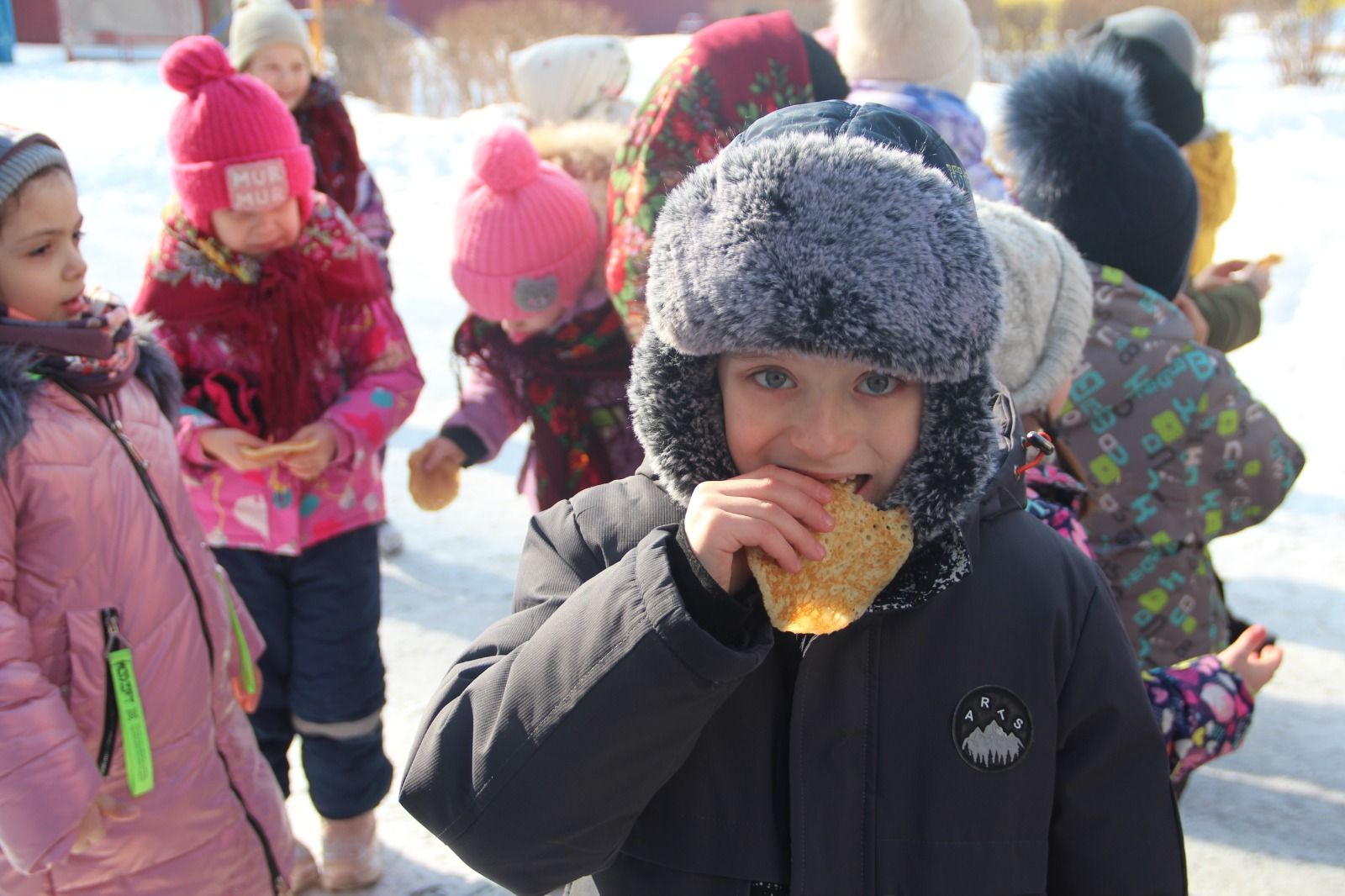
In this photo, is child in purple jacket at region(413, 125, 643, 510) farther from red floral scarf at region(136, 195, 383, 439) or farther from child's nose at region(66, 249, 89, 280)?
child's nose at region(66, 249, 89, 280)

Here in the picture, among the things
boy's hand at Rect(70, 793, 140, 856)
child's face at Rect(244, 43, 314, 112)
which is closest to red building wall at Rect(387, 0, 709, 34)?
child's face at Rect(244, 43, 314, 112)

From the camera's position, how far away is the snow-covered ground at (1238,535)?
3221mm

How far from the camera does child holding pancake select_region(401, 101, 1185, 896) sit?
1.28 metres

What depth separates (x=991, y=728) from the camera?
4.66ft

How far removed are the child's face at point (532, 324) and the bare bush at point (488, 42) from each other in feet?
47.9

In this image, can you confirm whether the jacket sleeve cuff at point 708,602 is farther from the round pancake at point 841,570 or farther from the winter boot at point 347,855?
the winter boot at point 347,855

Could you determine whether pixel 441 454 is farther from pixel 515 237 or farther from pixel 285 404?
pixel 515 237

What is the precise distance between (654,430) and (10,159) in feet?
4.55

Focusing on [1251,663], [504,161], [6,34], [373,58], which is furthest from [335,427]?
[6,34]

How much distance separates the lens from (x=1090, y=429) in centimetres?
270

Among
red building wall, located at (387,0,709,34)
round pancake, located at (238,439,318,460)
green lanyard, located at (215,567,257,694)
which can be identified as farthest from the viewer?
red building wall, located at (387,0,709,34)

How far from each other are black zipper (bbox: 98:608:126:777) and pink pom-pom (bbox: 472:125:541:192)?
5.14 feet

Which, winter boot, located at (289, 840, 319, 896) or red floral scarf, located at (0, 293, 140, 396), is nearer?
red floral scarf, located at (0, 293, 140, 396)

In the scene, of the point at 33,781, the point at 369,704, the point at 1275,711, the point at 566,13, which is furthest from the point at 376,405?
the point at 566,13
